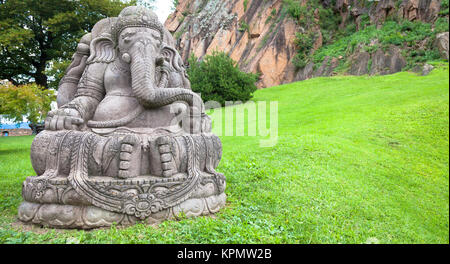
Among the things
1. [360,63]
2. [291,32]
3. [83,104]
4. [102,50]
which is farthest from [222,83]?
[83,104]

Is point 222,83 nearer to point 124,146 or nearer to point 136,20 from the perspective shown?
point 136,20

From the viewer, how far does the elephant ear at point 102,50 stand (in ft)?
11.3

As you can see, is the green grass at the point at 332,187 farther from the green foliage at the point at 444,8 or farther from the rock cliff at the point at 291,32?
the green foliage at the point at 444,8

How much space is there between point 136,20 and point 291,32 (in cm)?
1945

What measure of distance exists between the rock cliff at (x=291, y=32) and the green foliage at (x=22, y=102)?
33.3ft

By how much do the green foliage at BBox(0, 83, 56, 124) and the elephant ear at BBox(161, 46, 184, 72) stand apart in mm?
5701

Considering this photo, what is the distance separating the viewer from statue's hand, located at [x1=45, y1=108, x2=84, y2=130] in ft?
9.66

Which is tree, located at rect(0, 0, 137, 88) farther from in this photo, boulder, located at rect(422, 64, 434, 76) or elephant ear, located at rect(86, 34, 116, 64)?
boulder, located at rect(422, 64, 434, 76)

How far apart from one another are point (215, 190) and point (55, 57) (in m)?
12.9

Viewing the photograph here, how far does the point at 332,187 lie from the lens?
13.3 feet

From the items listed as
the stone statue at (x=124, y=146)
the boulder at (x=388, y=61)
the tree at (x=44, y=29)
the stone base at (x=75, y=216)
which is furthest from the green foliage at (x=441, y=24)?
the stone base at (x=75, y=216)

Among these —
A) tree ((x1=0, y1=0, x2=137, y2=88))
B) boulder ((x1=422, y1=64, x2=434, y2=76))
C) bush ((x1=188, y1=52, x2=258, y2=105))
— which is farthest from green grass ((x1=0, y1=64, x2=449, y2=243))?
bush ((x1=188, y1=52, x2=258, y2=105))

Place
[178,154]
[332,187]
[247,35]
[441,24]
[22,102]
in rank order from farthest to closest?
[247,35]
[441,24]
[22,102]
[332,187]
[178,154]
